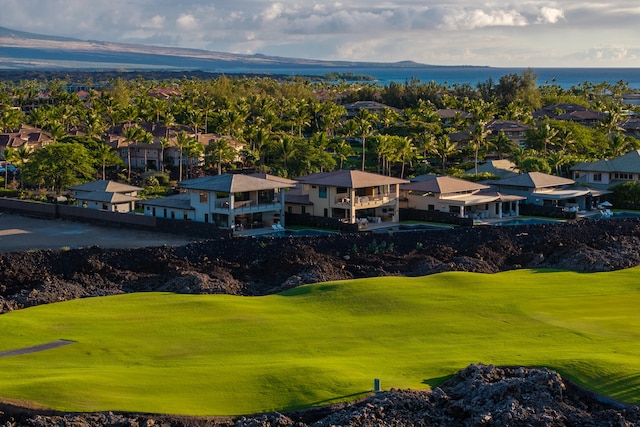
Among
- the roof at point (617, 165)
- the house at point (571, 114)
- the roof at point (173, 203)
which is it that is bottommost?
the roof at point (173, 203)

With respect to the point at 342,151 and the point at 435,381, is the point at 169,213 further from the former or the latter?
the point at 435,381

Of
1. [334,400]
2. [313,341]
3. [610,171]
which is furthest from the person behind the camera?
[610,171]

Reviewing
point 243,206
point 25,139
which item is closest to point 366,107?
point 25,139

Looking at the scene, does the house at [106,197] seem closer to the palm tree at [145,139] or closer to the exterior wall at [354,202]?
the exterior wall at [354,202]

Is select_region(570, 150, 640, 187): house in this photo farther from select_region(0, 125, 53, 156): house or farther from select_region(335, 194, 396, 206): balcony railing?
select_region(0, 125, 53, 156): house

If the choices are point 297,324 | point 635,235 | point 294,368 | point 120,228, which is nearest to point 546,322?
point 297,324

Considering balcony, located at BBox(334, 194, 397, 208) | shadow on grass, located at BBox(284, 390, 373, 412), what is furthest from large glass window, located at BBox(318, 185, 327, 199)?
shadow on grass, located at BBox(284, 390, 373, 412)

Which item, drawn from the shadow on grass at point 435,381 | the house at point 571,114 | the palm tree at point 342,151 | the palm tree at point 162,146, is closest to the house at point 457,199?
the palm tree at point 342,151
